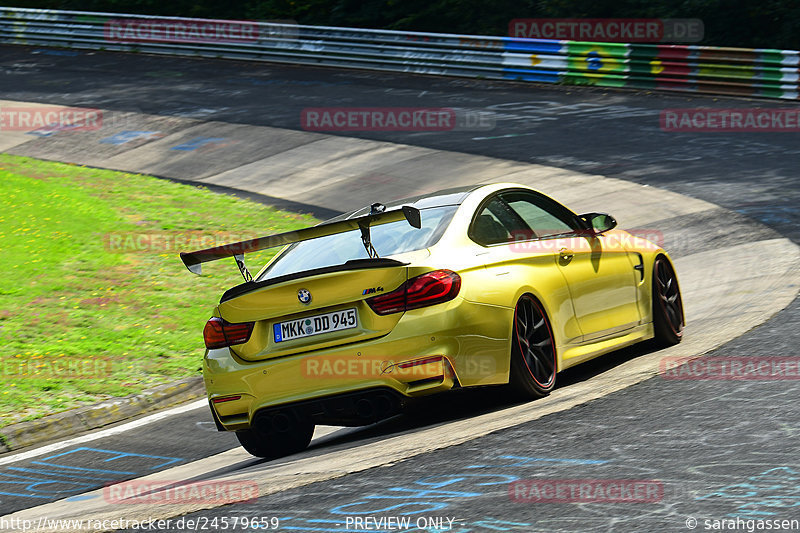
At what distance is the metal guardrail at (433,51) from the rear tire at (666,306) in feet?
49.7

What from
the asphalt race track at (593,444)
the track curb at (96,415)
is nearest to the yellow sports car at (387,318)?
the asphalt race track at (593,444)

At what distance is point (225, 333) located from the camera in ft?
21.6

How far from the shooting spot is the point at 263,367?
6430 mm

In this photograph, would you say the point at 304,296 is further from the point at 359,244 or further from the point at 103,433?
the point at 103,433

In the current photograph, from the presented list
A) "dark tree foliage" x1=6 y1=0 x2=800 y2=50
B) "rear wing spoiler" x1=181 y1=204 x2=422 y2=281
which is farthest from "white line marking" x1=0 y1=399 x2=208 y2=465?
"dark tree foliage" x1=6 y1=0 x2=800 y2=50

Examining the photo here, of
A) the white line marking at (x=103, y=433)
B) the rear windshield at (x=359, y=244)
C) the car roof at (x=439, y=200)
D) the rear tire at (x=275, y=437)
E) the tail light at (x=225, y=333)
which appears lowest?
the white line marking at (x=103, y=433)

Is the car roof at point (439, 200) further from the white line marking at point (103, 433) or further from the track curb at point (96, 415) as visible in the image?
the track curb at point (96, 415)

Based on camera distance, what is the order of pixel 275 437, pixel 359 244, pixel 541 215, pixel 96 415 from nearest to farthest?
pixel 359 244 → pixel 275 437 → pixel 541 215 → pixel 96 415

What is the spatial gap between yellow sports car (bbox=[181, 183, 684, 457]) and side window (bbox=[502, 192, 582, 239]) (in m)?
0.11

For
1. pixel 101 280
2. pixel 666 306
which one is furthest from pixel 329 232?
pixel 101 280

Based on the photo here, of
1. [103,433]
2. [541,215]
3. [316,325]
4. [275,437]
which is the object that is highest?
[541,215]

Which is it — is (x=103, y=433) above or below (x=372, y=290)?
below

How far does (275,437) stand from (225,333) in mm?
837

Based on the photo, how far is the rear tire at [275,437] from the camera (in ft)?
21.6
